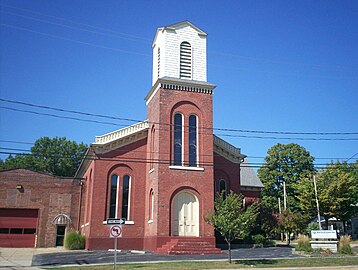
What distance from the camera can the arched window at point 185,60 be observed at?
33.5 metres

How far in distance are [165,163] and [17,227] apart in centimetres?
1619

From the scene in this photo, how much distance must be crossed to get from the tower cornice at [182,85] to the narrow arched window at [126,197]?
23.8ft

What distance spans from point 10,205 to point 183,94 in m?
18.5

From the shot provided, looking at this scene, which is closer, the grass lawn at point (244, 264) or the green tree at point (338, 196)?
the grass lawn at point (244, 264)

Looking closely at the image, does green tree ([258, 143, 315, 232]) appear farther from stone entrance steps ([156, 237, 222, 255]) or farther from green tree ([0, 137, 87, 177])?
stone entrance steps ([156, 237, 222, 255])

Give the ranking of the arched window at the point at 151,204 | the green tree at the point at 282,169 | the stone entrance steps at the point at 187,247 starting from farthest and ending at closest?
the green tree at the point at 282,169, the arched window at the point at 151,204, the stone entrance steps at the point at 187,247

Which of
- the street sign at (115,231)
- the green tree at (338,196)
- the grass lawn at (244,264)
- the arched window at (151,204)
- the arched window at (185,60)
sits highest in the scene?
the arched window at (185,60)

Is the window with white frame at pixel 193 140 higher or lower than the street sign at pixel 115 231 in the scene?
higher

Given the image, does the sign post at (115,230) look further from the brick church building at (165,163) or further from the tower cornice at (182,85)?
the tower cornice at (182,85)

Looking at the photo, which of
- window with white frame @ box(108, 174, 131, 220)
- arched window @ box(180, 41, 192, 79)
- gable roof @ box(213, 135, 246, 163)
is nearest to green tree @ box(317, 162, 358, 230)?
gable roof @ box(213, 135, 246, 163)

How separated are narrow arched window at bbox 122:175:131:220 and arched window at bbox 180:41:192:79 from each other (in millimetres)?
9402

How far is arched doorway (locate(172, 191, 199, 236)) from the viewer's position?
3016 centimetres

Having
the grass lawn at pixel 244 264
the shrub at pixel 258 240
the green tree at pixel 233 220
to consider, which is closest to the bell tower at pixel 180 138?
the shrub at pixel 258 240

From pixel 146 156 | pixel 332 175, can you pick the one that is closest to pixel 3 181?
pixel 146 156
